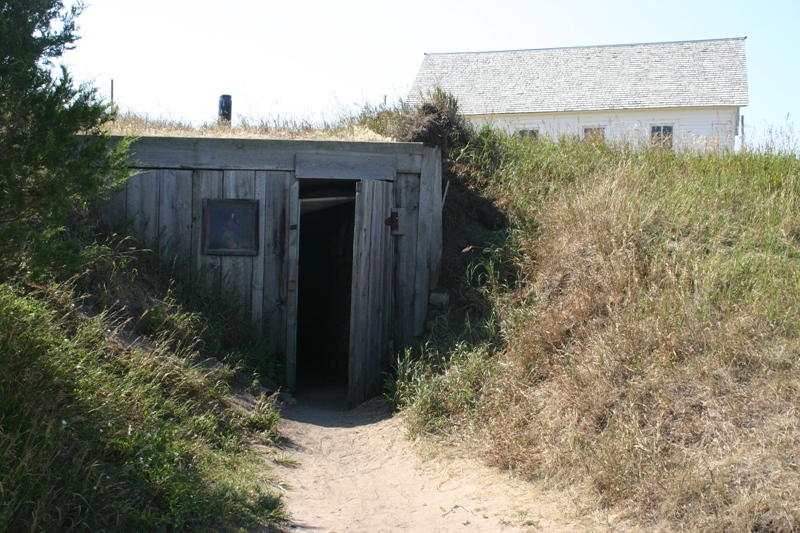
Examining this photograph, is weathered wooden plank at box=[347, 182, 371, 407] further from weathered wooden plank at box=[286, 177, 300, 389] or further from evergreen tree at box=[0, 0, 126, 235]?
evergreen tree at box=[0, 0, 126, 235]

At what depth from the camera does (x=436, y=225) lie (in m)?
8.89

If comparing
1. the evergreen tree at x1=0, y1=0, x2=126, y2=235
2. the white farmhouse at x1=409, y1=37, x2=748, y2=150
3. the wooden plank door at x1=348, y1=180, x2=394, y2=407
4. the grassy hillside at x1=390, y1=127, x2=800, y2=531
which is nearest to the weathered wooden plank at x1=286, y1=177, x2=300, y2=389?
the wooden plank door at x1=348, y1=180, x2=394, y2=407

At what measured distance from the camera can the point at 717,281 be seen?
639cm

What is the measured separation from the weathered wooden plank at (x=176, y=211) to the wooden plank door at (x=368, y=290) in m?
2.16

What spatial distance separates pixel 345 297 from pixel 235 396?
4.94 metres

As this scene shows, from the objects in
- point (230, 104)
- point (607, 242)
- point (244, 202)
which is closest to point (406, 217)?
point (244, 202)

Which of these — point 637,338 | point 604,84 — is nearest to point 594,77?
point 604,84

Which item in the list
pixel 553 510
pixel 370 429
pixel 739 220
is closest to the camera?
pixel 553 510

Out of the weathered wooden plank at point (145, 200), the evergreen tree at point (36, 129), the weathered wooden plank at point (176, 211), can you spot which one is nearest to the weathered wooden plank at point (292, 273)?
the weathered wooden plank at point (176, 211)

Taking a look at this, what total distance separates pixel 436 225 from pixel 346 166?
1.38 meters

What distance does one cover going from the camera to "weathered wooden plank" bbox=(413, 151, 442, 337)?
28.7ft

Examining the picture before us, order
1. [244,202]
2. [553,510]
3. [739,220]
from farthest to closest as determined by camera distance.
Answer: [244,202], [739,220], [553,510]

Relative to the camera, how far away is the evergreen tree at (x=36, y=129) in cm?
411

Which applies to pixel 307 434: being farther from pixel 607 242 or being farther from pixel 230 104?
pixel 230 104
